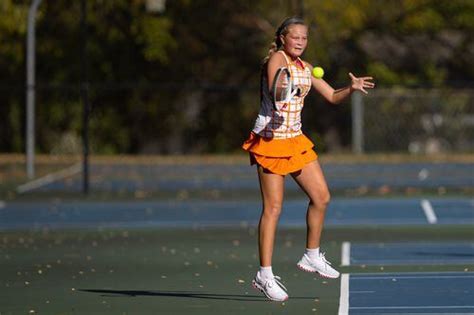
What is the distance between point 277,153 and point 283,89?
0.53m

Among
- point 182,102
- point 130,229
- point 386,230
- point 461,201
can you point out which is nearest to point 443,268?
point 386,230

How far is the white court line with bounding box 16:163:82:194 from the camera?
28347 millimetres

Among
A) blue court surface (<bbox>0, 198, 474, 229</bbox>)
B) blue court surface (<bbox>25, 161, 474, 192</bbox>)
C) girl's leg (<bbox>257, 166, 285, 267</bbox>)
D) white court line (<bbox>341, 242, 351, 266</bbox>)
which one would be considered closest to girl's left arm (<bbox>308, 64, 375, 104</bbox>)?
girl's leg (<bbox>257, 166, 285, 267</bbox>)

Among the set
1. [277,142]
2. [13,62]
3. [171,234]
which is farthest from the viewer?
[13,62]

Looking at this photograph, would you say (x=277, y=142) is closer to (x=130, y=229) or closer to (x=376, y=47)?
(x=130, y=229)

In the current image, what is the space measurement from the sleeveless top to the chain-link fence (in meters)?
25.9

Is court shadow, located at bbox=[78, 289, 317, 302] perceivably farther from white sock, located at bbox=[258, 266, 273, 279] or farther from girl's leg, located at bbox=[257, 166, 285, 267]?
girl's leg, located at bbox=[257, 166, 285, 267]

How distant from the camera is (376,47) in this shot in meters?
40.5

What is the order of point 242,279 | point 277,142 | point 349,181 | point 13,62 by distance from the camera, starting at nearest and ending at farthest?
point 277,142 < point 242,279 < point 349,181 < point 13,62

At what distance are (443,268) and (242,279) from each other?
197cm

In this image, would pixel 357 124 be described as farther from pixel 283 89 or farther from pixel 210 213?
pixel 283 89

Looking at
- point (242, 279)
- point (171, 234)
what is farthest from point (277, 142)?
point (171, 234)

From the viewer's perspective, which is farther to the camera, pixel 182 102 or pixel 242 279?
pixel 182 102

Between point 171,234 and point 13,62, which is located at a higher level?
point 13,62
